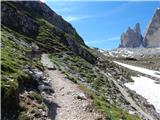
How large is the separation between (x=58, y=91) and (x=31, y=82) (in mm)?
5235

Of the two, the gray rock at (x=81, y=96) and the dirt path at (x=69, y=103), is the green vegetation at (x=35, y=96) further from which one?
the gray rock at (x=81, y=96)

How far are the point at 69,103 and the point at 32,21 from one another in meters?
69.7

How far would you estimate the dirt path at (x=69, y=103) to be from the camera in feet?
109

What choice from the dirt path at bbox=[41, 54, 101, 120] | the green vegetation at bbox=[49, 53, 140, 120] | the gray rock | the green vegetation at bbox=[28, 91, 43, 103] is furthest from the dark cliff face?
the green vegetation at bbox=[28, 91, 43, 103]

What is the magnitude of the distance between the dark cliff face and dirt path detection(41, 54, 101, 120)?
4814 cm

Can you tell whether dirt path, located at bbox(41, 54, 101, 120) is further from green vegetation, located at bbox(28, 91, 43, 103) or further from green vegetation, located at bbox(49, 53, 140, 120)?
green vegetation, located at bbox(28, 91, 43, 103)

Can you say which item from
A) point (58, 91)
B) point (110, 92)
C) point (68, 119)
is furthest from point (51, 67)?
point (68, 119)

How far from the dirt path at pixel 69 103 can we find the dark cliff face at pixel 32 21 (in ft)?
158

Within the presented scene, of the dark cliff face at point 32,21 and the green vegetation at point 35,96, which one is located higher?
the dark cliff face at point 32,21

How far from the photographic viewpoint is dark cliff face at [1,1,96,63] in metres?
92.3

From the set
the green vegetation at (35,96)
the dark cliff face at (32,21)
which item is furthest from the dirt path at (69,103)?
the dark cliff face at (32,21)

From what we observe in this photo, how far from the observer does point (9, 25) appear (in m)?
90.3

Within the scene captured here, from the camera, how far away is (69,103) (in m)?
36.9

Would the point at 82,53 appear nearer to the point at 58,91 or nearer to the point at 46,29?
the point at 46,29
